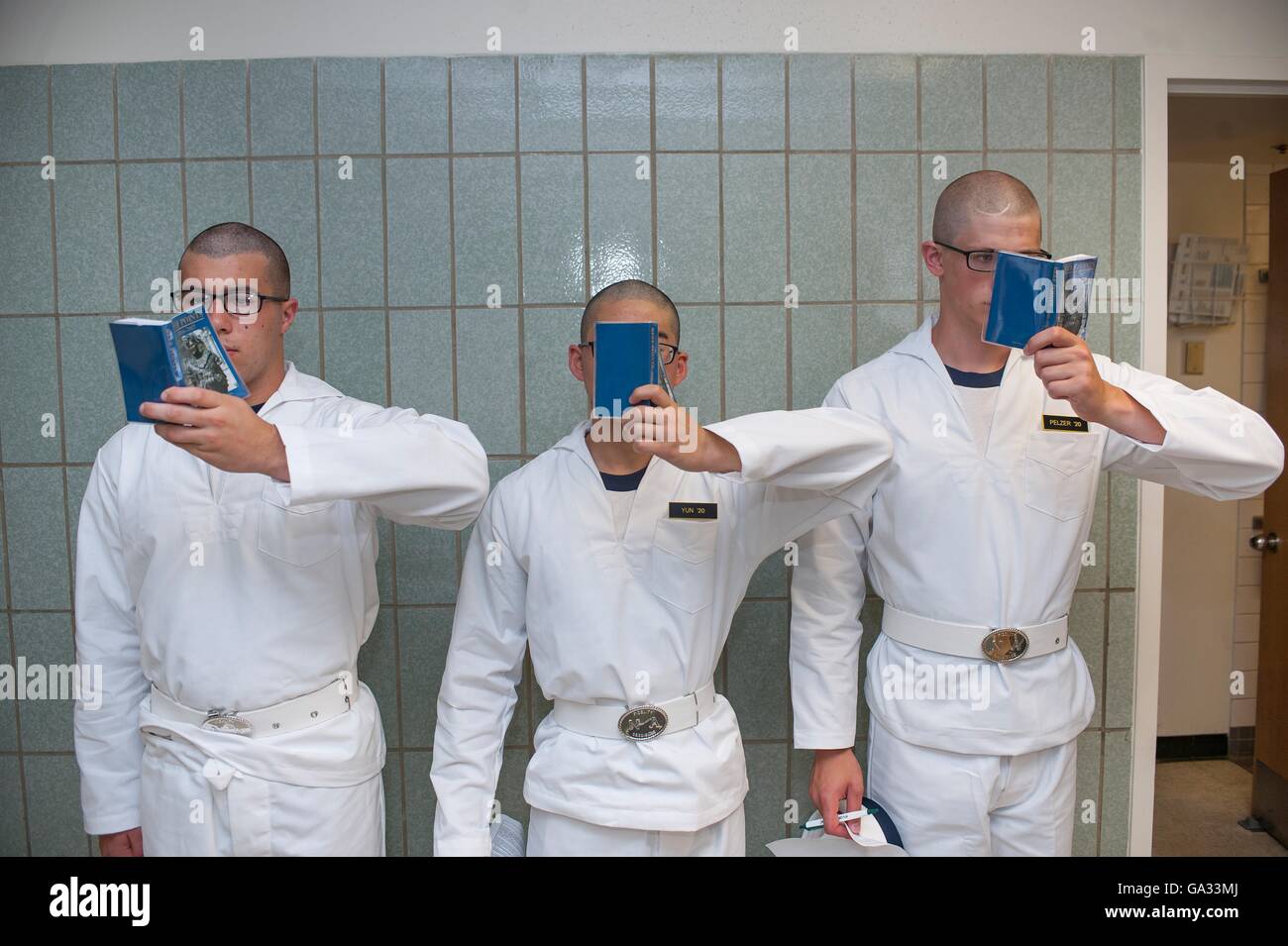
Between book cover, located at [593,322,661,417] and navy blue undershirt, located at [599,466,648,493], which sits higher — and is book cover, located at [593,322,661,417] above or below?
above

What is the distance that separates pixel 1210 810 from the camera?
3.35m

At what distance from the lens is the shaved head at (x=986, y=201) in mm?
1780

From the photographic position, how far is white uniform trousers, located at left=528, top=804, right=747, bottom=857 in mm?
1689

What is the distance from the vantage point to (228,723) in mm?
1691

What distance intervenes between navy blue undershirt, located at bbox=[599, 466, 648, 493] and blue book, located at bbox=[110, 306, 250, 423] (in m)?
0.73

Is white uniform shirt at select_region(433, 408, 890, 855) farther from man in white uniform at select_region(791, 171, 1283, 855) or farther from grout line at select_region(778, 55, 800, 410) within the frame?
grout line at select_region(778, 55, 800, 410)

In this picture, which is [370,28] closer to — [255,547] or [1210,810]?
[255,547]

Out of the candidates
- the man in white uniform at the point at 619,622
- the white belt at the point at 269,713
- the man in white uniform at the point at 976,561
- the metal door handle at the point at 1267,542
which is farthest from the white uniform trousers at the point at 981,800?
the metal door handle at the point at 1267,542

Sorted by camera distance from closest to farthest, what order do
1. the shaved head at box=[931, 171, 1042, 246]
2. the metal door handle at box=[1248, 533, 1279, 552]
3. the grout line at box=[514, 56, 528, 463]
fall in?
1. the shaved head at box=[931, 171, 1042, 246]
2. the grout line at box=[514, 56, 528, 463]
3. the metal door handle at box=[1248, 533, 1279, 552]

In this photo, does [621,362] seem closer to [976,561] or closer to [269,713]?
[976,561]

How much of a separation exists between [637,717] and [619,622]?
0.60 feet

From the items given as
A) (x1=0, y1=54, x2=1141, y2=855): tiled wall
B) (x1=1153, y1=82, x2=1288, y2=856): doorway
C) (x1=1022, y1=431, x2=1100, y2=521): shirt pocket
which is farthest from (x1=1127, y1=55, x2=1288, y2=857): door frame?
(x1=1153, y1=82, x2=1288, y2=856): doorway

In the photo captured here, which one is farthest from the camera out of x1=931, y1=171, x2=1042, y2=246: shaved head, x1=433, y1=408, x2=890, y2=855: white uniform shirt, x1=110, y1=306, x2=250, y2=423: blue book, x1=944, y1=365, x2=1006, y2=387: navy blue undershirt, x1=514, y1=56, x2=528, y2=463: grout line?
x1=514, y1=56, x2=528, y2=463: grout line

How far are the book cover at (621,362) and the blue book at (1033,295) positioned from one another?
0.65 metres
